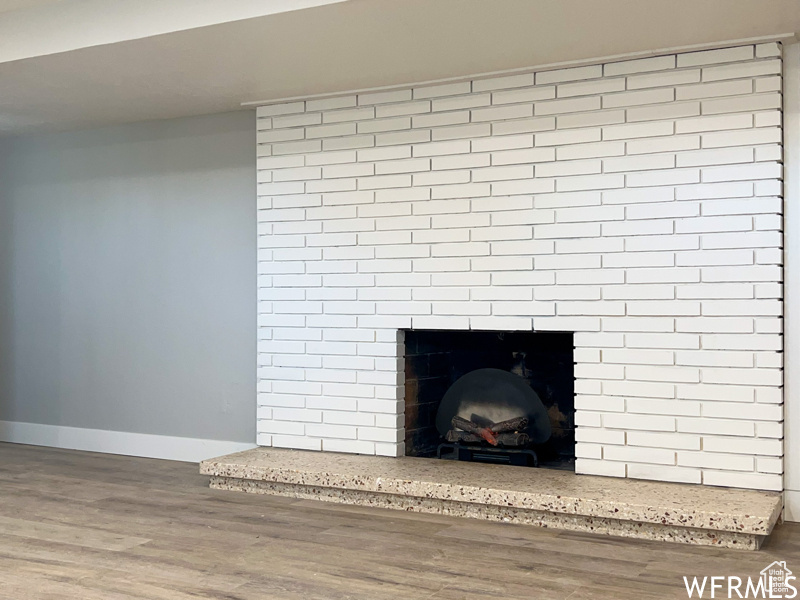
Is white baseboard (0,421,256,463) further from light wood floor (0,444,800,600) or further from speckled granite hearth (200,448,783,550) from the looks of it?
light wood floor (0,444,800,600)

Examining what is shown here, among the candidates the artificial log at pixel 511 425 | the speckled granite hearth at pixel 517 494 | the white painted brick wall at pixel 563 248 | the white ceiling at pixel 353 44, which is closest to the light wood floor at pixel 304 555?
the speckled granite hearth at pixel 517 494

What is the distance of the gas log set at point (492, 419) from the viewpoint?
13.7ft

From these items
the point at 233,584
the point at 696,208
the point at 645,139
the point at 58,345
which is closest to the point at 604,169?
the point at 645,139

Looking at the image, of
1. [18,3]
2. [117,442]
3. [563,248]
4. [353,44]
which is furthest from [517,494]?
[18,3]

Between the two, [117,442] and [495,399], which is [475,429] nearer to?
[495,399]

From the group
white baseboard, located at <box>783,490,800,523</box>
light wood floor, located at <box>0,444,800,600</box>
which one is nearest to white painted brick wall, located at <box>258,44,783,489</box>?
white baseboard, located at <box>783,490,800,523</box>

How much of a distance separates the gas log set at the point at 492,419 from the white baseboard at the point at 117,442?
125 centimetres

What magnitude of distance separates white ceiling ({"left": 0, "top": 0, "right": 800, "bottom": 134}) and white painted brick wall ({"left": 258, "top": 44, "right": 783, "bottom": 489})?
0.70 ft

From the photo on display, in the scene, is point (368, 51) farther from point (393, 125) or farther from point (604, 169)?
point (604, 169)

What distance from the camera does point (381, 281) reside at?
4336 millimetres

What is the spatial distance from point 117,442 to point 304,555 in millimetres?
2722

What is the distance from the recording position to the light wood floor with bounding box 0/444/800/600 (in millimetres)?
2676

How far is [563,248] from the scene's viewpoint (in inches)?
152

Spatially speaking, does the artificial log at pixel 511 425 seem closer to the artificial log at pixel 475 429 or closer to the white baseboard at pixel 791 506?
the artificial log at pixel 475 429
